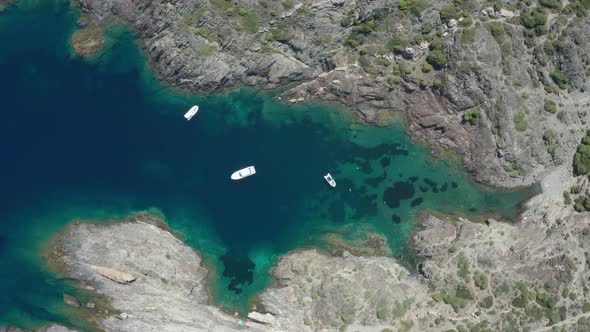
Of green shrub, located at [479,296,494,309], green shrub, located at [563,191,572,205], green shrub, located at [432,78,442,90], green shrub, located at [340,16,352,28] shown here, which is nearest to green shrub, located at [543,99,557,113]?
green shrub, located at [563,191,572,205]

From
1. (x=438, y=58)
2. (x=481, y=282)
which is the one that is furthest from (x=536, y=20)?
(x=481, y=282)

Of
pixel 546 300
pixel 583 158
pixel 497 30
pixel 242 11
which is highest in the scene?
pixel 242 11

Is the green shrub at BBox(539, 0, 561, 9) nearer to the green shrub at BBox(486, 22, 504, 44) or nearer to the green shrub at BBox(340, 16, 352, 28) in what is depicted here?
the green shrub at BBox(486, 22, 504, 44)

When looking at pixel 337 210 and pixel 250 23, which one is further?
pixel 337 210

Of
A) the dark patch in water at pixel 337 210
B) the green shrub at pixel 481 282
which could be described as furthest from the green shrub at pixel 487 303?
the dark patch in water at pixel 337 210

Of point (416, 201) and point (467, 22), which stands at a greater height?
point (467, 22)

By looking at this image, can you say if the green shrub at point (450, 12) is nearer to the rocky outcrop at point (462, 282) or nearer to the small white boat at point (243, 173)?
the rocky outcrop at point (462, 282)

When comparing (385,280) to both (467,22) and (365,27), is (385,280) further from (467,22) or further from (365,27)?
(467,22)

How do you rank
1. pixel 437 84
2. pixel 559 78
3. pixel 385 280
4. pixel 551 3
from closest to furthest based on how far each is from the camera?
pixel 551 3 < pixel 559 78 < pixel 385 280 < pixel 437 84

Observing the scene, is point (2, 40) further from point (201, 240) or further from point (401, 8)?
point (401, 8)
